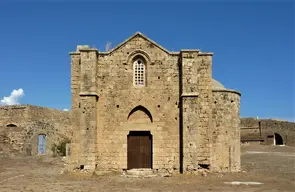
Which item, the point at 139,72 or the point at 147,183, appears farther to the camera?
the point at 139,72

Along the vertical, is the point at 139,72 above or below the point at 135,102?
above

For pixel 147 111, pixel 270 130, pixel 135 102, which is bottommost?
pixel 270 130


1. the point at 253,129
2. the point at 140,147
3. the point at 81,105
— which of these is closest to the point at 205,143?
the point at 140,147

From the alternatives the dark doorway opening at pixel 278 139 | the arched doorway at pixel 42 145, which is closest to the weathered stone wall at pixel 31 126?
the arched doorway at pixel 42 145

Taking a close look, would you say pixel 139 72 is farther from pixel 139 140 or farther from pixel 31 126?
pixel 31 126

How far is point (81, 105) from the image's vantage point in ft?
56.1

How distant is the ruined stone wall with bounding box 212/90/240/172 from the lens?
17.7 m

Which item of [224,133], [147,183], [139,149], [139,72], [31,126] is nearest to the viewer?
[147,183]

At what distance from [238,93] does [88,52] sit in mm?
8250

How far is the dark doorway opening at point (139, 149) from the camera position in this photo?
1762 centimetres

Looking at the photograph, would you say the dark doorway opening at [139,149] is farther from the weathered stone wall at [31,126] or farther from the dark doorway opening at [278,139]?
the dark doorway opening at [278,139]

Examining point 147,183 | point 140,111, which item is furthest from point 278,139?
point 147,183

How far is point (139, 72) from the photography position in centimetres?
1805

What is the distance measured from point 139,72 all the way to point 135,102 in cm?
159
